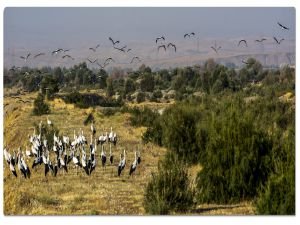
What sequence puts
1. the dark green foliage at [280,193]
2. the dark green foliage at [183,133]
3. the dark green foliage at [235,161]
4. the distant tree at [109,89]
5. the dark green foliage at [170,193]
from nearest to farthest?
the dark green foliage at [280,193]
the dark green foliage at [170,193]
the dark green foliage at [235,161]
the dark green foliage at [183,133]
the distant tree at [109,89]

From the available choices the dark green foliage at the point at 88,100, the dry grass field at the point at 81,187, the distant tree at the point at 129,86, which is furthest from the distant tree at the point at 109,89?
the dry grass field at the point at 81,187

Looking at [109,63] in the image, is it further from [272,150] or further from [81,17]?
[272,150]

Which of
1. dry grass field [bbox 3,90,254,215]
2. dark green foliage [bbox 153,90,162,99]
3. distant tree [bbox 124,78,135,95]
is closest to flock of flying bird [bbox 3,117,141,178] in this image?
A: dry grass field [bbox 3,90,254,215]

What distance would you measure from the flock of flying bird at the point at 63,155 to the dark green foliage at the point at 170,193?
5.37 ft

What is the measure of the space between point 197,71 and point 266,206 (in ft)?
18.8

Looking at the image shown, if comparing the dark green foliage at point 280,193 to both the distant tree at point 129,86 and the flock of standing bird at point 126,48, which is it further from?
the distant tree at point 129,86

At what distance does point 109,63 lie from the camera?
1284 cm

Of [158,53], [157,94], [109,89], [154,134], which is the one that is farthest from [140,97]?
[158,53]

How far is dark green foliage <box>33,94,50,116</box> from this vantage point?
50.2 feet

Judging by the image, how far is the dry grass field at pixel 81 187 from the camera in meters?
10.9

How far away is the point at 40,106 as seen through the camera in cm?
1553

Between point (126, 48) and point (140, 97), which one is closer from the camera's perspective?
point (126, 48)

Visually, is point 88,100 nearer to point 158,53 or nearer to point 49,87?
point 49,87

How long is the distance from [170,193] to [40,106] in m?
5.52
